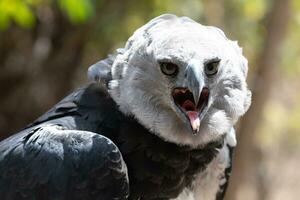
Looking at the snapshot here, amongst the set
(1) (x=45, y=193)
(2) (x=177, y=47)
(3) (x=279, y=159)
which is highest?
(2) (x=177, y=47)

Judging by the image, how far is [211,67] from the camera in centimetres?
296

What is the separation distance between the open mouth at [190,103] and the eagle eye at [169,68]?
0.23 ft

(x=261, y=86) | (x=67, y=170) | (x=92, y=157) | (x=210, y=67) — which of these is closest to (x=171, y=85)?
(x=210, y=67)

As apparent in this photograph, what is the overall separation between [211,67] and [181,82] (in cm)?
15

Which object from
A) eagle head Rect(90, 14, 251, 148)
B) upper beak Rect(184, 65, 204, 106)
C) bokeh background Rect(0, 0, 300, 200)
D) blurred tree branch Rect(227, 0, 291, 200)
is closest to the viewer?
upper beak Rect(184, 65, 204, 106)

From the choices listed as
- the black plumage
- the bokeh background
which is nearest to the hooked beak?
the black plumage

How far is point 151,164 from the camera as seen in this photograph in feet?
10.2

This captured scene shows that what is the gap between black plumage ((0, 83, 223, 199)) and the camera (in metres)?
2.94

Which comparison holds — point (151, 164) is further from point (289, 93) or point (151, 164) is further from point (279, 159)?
point (279, 159)

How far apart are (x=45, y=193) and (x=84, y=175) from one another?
180 mm

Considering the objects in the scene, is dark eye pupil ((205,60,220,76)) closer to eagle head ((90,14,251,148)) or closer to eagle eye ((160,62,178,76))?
eagle head ((90,14,251,148))

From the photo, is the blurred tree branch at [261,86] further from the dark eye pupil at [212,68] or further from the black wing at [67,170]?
the black wing at [67,170]

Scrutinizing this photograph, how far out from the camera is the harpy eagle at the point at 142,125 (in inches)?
116

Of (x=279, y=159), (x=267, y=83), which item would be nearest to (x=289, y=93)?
(x=279, y=159)
